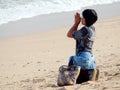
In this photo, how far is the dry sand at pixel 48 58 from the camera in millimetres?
7645

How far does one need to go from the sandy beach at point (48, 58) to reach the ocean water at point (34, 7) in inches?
134

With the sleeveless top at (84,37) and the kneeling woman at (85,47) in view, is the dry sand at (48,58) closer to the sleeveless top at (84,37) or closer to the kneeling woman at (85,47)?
the kneeling woman at (85,47)

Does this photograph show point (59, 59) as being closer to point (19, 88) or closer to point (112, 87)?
point (19, 88)

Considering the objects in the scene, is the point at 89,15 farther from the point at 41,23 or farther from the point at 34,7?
the point at 34,7

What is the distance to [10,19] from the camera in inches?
690

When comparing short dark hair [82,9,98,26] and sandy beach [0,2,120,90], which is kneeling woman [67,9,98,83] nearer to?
short dark hair [82,9,98,26]

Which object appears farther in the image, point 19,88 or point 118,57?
point 118,57

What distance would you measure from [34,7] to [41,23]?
4.05m

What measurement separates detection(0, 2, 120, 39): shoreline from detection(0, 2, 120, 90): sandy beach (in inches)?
22.1

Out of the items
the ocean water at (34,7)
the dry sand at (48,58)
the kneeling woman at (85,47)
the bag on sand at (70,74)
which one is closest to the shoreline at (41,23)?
the dry sand at (48,58)

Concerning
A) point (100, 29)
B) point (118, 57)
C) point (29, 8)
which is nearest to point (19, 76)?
point (118, 57)

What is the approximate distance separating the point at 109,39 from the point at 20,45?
108 inches

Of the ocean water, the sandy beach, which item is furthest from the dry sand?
the ocean water

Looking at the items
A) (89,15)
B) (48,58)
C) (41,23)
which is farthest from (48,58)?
(41,23)
